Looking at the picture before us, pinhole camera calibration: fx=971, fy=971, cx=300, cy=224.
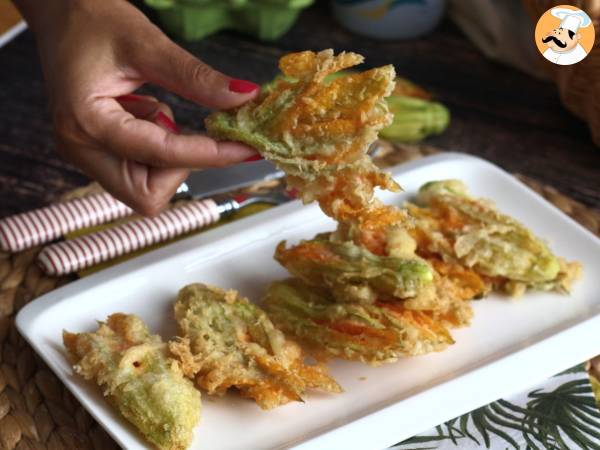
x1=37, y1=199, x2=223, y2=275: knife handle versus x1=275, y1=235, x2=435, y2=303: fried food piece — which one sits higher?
x1=275, y1=235, x2=435, y2=303: fried food piece

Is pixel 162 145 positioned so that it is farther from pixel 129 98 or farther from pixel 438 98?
pixel 438 98

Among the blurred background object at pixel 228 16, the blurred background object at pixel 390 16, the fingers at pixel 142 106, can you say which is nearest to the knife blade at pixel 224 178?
the fingers at pixel 142 106

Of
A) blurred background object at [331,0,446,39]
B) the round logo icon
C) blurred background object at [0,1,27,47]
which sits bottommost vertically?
blurred background object at [0,1,27,47]

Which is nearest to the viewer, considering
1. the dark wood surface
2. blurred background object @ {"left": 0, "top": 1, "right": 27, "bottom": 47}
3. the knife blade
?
the knife blade

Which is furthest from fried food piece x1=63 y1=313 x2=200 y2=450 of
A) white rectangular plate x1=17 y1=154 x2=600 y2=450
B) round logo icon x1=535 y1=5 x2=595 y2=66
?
round logo icon x1=535 y1=5 x2=595 y2=66

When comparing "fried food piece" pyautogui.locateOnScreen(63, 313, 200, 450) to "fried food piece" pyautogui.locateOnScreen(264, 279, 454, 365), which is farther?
→ "fried food piece" pyautogui.locateOnScreen(264, 279, 454, 365)

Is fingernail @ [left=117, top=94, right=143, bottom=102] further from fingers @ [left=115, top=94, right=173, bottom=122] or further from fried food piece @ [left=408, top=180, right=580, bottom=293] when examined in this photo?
fried food piece @ [left=408, top=180, right=580, bottom=293]

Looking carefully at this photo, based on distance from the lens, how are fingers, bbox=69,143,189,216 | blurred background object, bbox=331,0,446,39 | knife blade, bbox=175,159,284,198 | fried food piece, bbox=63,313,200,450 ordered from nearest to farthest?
fried food piece, bbox=63,313,200,450 < fingers, bbox=69,143,189,216 < knife blade, bbox=175,159,284,198 < blurred background object, bbox=331,0,446,39
